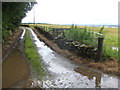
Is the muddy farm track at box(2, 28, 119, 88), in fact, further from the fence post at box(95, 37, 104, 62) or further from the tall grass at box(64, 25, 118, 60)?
the tall grass at box(64, 25, 118, 60)

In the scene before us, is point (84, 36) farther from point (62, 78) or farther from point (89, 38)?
point (62, 78)

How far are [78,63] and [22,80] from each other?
286 centimetres

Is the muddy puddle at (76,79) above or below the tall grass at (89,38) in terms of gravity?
below

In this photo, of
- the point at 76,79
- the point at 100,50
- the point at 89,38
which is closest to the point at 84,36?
the point at 89,38

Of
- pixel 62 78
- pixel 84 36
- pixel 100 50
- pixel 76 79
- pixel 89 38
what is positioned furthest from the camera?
pixel 84 36

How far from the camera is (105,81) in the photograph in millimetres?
4539

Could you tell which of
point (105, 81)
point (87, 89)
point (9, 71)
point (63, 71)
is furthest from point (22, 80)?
point (105, 81)

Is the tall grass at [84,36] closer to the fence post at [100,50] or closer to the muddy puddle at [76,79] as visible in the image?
the fence post at [100,50]

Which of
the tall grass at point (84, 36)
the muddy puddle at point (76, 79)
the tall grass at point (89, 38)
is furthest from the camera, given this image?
the tall grass at point (84, 36)

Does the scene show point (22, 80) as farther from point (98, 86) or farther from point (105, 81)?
point (105, 81)

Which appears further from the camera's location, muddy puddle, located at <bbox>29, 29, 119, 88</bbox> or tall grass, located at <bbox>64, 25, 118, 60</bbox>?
tall grass, located at <bbox>64, 25, 118, 60</bbox>

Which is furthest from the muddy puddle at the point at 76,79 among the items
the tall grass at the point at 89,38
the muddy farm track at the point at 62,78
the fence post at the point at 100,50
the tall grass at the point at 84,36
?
the tall grass at the point at 84,36

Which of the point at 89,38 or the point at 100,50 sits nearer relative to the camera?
the point at 100,50

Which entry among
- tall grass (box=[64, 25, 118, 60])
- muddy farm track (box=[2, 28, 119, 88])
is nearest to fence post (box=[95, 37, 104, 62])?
tall grass (box=[64, 25, 118, 60])
